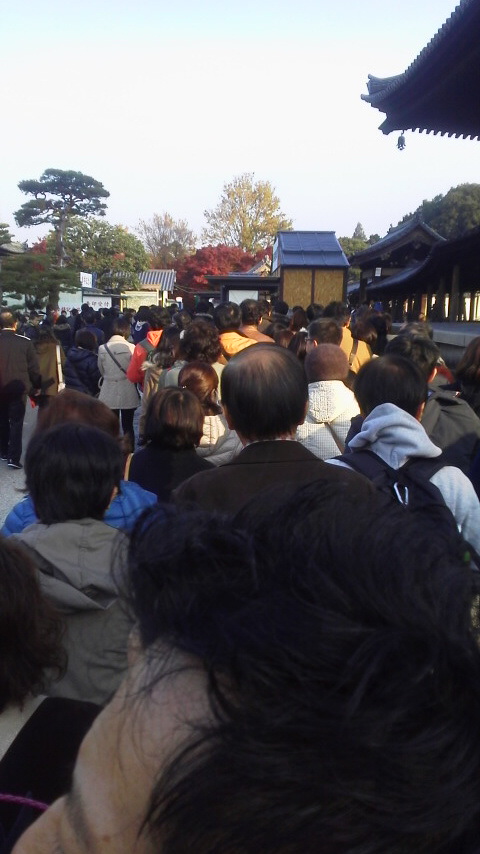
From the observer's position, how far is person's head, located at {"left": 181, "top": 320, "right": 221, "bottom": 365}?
4.87 metres

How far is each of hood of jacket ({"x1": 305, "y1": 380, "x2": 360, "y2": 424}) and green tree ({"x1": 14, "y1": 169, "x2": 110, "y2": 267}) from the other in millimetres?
60304

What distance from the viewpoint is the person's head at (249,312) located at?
6144 mm

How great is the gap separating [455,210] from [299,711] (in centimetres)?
4943

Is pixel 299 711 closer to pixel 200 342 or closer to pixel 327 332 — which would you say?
pixel 200 342

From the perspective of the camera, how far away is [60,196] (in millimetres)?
62938

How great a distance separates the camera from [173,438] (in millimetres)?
3381

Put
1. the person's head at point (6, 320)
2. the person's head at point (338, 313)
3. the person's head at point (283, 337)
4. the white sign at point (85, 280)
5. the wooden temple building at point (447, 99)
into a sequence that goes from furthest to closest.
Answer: the white sign at point (85, 280)
the person's head at point (6, 320)
the person's head at point (338, 313)
the person's head at point (283, 337)
the wooden temple building at point (447, 99)

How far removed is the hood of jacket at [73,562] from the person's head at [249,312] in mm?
4300

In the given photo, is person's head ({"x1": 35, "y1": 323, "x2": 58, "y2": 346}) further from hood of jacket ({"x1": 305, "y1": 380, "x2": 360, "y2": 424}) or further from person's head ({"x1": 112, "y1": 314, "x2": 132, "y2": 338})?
hood of jacket ({"x1": 305, "y1": 380, "x2": 360, "y2": 424})

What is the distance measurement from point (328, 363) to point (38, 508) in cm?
195

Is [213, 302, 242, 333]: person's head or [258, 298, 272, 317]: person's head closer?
[213, 302, 242, 333]: person's head

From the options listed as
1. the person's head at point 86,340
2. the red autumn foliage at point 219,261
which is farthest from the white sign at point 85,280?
the person's head at point 86,340

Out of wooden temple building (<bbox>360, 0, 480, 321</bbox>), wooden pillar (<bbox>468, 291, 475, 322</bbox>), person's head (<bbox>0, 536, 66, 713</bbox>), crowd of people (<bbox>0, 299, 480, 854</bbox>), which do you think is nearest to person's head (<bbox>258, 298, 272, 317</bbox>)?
wooden temple building (<bbox>360, 0, 480, 321</bbox>)

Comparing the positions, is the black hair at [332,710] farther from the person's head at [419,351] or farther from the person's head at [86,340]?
the person's head at [86,340]
